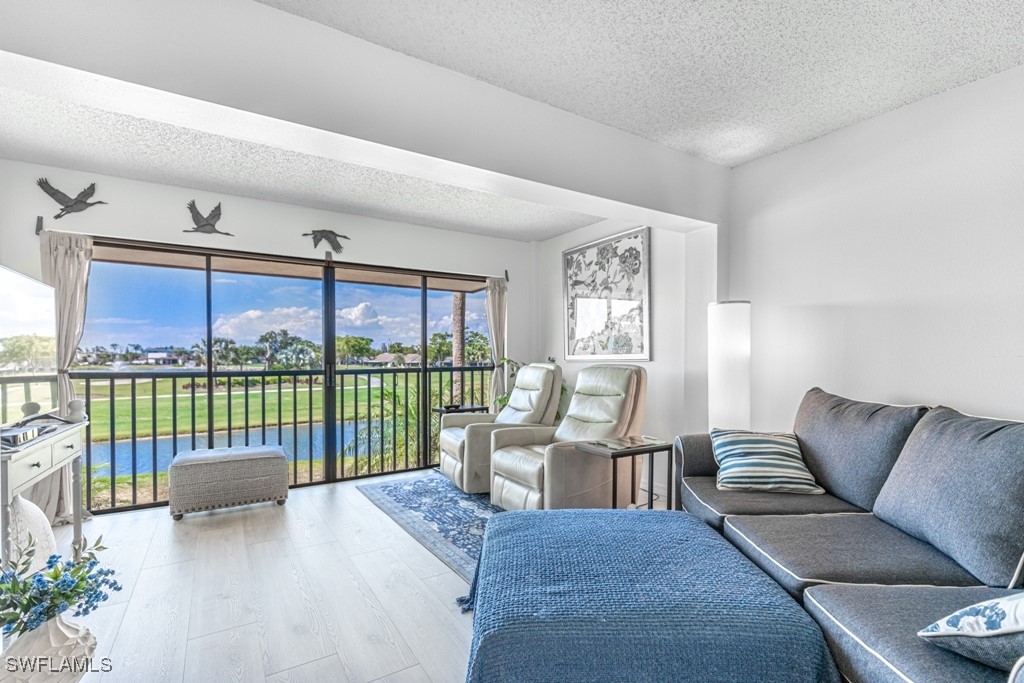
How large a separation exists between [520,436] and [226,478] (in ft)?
6.91

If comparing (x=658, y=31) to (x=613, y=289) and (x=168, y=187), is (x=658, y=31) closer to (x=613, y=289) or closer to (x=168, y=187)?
(x=613, y=289)

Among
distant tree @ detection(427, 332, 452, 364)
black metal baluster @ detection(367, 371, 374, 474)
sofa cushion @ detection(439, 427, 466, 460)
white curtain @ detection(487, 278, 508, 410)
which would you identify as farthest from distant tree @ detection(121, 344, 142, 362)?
white curtain @ detection(487, 278, 508, 410)

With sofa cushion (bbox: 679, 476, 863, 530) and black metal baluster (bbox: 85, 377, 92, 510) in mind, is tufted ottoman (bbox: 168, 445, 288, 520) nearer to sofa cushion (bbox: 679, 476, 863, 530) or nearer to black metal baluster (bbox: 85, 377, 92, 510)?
black metal baluster (bbox: 85, 377, 92, 510)

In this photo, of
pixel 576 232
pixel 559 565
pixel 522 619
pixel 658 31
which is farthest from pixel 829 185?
pixel 522 619

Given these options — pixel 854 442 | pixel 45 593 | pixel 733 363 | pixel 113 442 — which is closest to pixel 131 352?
pixel 113 442

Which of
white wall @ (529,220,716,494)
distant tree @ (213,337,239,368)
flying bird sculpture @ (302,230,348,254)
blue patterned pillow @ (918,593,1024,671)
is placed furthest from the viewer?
flying bird sculpture @ (302,230,348,254)

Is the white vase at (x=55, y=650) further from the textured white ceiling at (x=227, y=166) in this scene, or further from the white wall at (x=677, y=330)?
the white wall at (x=677, y=330)

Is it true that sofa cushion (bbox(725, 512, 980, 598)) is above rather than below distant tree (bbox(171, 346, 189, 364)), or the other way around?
below

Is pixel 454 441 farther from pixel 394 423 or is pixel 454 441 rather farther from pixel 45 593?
pixel 45 593

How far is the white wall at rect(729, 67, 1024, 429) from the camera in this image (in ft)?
7.00

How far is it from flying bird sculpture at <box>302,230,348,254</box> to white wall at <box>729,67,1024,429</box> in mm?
3283

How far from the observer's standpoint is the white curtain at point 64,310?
308 centimetres

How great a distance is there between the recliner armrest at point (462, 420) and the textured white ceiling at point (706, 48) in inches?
102

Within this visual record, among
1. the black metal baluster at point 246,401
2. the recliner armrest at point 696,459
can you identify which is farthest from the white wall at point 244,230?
the recliner armrest at point 696,459
